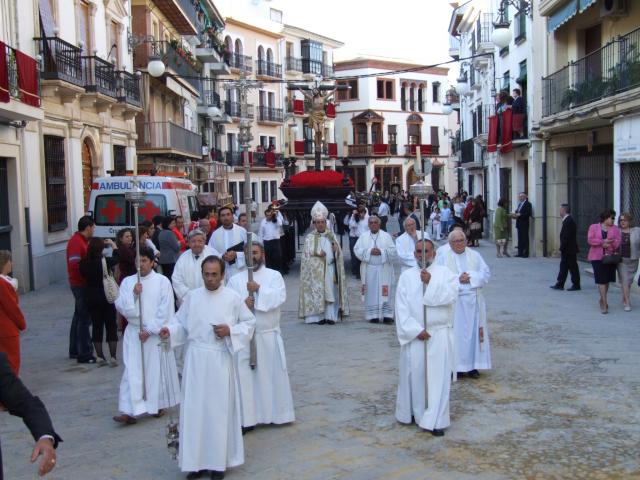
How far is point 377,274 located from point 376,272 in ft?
0.15

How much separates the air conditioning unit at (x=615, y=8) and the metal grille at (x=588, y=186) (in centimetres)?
287

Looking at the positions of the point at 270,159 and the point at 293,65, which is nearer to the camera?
the point at 270,159

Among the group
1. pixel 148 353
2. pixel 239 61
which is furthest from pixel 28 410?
pixel 239 61

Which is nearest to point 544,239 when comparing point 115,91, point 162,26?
point 115,91

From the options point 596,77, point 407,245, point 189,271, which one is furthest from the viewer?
point 596,77

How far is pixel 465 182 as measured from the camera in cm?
4419

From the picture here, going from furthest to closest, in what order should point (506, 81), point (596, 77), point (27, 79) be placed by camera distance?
point (506, 81)
point (596, 77)
point (27, 79)

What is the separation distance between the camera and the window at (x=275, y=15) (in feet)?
180

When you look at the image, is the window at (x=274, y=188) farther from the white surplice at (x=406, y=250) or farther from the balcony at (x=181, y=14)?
the white surplice at (x=406, y=250)

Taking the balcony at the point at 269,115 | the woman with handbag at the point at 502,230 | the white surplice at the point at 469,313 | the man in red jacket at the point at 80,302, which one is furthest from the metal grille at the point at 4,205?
the balcony at the point at 269,115

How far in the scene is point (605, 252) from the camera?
12.4 m

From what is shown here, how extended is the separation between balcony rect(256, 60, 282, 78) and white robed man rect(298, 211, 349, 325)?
40398 millimetres

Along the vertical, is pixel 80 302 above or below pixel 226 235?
below

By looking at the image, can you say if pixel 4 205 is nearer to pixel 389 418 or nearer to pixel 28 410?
pixel 389 418
